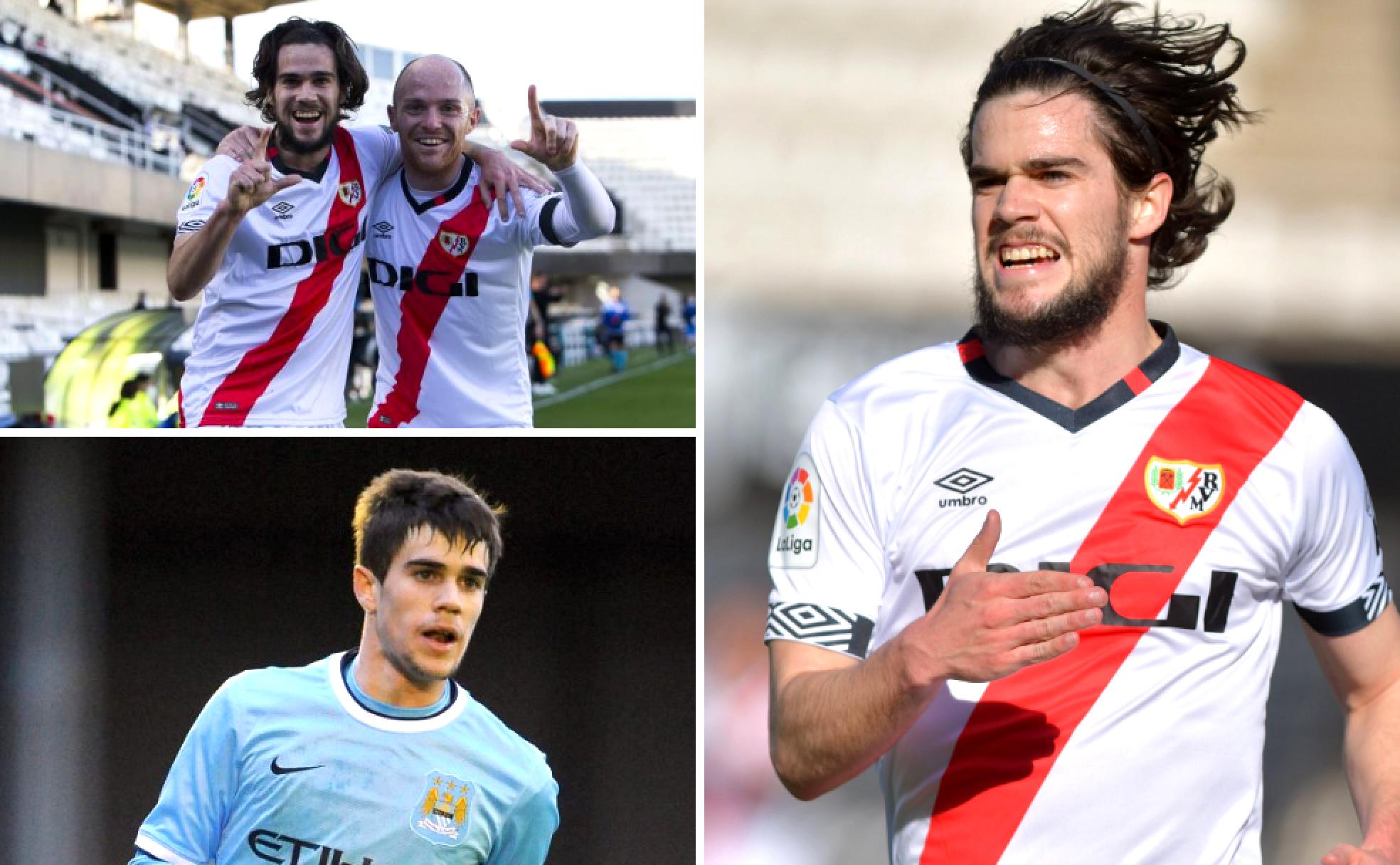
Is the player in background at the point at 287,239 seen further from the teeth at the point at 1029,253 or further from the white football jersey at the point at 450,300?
the teeth at the point at 1029,253

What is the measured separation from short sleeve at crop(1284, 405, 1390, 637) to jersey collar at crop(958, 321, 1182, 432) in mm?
198

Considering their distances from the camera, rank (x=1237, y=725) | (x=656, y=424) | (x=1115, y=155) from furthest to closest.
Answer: (x=656, y=424) → (x=1115, y=155) → (x=1237, y=725)

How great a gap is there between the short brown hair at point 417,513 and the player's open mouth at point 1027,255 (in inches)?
57.2

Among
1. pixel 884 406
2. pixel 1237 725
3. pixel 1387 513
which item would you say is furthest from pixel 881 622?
pixel 1387 513

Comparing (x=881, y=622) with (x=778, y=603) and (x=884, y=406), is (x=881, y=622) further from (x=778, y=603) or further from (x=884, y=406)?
(x=884, y=406)

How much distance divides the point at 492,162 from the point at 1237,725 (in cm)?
190

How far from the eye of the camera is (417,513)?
292 cm

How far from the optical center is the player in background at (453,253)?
2.93 meters

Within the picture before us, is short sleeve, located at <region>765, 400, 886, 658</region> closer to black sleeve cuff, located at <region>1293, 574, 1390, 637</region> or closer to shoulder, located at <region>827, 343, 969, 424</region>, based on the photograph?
shoulder, located at <region>827, 343, 969, 424</region>

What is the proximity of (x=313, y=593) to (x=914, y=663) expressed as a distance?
1744mm

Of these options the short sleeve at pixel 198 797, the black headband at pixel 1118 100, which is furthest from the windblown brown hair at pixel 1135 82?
the short sleeve at pixel 198 797

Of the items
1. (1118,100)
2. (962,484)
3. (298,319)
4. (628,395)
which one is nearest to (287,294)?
(298,319)

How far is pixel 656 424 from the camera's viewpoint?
13.9ft

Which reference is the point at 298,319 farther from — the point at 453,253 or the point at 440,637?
the point at 440,637
